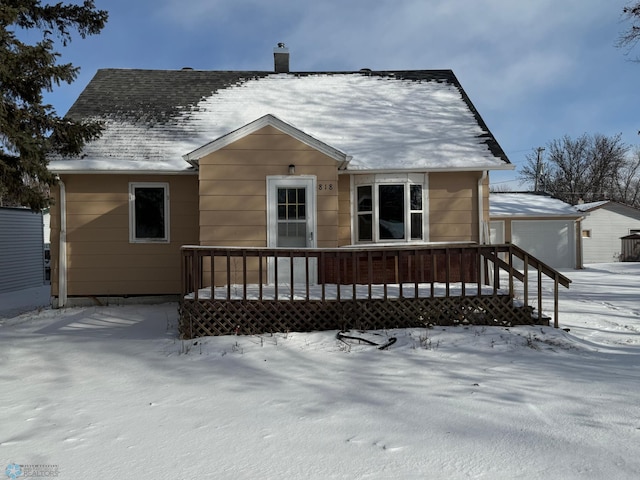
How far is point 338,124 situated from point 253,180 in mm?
3654

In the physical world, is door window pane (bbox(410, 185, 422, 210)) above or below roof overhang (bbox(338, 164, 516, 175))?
below

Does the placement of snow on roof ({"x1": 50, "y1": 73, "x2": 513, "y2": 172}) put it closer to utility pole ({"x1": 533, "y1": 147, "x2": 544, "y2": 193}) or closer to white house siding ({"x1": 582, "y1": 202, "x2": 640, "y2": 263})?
white house siding ({"x1": 582, "y1": 202, "x2": 640, "y2": 263})

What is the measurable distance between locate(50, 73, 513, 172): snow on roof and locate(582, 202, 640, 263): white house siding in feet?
59.4

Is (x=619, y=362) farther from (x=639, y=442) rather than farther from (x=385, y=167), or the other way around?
(x=385, y=167)

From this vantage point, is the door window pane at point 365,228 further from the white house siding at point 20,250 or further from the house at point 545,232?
the white house siding at point 20,250

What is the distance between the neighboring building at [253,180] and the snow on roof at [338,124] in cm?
4

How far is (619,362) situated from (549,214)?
17.4m

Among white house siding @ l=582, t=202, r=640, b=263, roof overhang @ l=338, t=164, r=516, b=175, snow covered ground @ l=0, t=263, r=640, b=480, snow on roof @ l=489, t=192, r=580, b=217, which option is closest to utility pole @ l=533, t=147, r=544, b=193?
white house siding @ l=582, t=202, r=640, b=263

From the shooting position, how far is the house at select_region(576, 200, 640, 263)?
86.7 ft

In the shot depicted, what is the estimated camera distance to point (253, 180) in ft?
28.6

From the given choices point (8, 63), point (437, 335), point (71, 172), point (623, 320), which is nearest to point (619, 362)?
point (437, 335)

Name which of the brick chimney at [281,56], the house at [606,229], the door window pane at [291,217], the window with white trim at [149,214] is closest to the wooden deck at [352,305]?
the door window pane at [291,217]

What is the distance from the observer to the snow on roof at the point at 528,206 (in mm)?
20953

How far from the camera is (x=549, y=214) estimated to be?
20766mm
